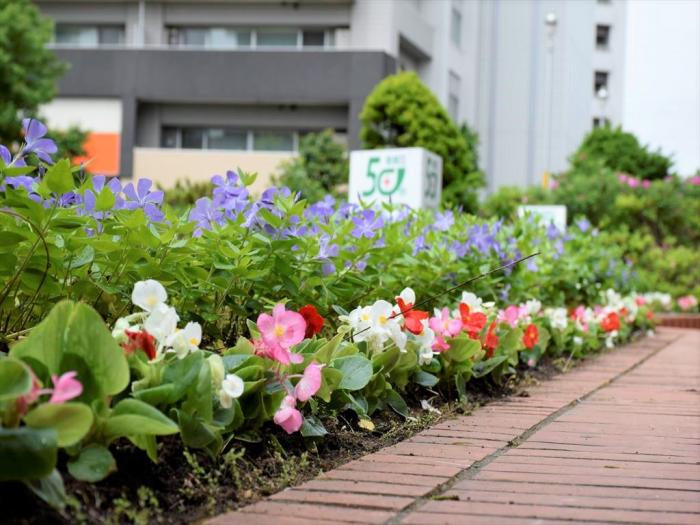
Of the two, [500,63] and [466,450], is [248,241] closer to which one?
[466,450]

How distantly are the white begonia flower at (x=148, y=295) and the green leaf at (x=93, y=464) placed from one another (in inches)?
17.8

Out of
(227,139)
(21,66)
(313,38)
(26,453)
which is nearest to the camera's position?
(26,453)

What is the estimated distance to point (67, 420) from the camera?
1.98 metres

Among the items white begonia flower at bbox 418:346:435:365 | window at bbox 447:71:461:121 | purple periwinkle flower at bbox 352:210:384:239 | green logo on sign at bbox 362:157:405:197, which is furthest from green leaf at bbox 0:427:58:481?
window at bbox 447:71:461:121

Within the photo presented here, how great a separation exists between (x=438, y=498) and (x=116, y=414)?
74 centimetres

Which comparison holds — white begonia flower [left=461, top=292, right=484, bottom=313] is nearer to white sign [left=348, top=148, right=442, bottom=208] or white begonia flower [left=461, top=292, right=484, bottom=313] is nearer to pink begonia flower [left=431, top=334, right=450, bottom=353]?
pink begonia flower [left=431, top=334, right=450, bottom=353]

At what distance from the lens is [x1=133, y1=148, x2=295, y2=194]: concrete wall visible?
2730cm

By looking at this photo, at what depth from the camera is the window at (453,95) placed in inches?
1153

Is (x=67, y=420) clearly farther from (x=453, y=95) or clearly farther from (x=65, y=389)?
(x=453, y=95)

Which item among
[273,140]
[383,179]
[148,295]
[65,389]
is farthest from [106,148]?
[65,389]

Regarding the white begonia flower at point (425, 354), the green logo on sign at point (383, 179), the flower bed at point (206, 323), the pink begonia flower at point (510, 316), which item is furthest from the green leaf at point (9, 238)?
the green logo on sign at point (383, 179)

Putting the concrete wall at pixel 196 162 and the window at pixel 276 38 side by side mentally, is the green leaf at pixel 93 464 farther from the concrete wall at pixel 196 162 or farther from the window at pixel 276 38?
the window at pixel 276 38

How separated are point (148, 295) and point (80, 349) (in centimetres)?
39

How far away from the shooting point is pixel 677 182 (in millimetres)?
16312
